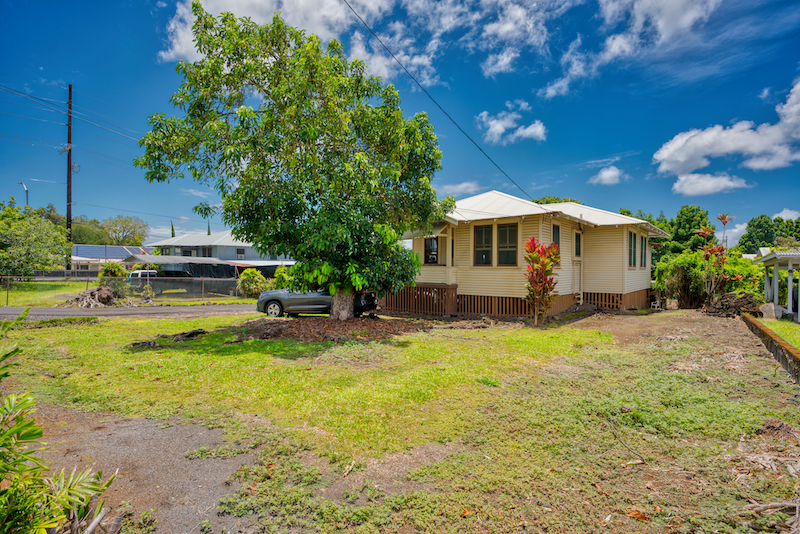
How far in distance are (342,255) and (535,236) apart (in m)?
6.96

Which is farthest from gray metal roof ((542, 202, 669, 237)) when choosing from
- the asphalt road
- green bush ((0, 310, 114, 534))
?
green bush ((0, 310, 114, 534))

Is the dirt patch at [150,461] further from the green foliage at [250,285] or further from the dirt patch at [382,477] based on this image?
the green foliage at [250,285]

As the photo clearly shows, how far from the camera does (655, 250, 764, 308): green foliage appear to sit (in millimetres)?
17453

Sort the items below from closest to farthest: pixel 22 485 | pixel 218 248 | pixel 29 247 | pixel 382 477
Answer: pixel 22 485 → pixel 382 477 → pixel 29 247 → pixel 218 248

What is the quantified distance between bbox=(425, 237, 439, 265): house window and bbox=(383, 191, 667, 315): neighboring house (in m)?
0.04

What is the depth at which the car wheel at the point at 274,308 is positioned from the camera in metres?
14.4

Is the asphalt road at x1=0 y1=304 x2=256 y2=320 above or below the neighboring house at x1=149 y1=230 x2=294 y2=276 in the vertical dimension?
below

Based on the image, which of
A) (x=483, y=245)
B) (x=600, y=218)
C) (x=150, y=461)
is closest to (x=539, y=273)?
(x=483, y=245)

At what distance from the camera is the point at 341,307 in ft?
40.6

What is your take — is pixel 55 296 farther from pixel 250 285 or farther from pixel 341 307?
pixel 341 307

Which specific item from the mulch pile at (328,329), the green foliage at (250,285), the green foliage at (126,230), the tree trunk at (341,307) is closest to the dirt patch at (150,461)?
the mulch pile at (328,329)

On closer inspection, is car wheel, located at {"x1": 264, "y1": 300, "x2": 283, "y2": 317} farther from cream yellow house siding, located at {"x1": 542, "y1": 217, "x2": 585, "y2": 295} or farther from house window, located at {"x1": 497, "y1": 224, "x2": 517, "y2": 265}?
cream yellow house siding, located at {"x1": 542, "y1": 217, "x2": 585, "y2": 295}

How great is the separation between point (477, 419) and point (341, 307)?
8.24 m

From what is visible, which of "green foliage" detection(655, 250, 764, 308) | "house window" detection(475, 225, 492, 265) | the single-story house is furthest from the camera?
"green foliage" detection(655, 250, 764, 308)
